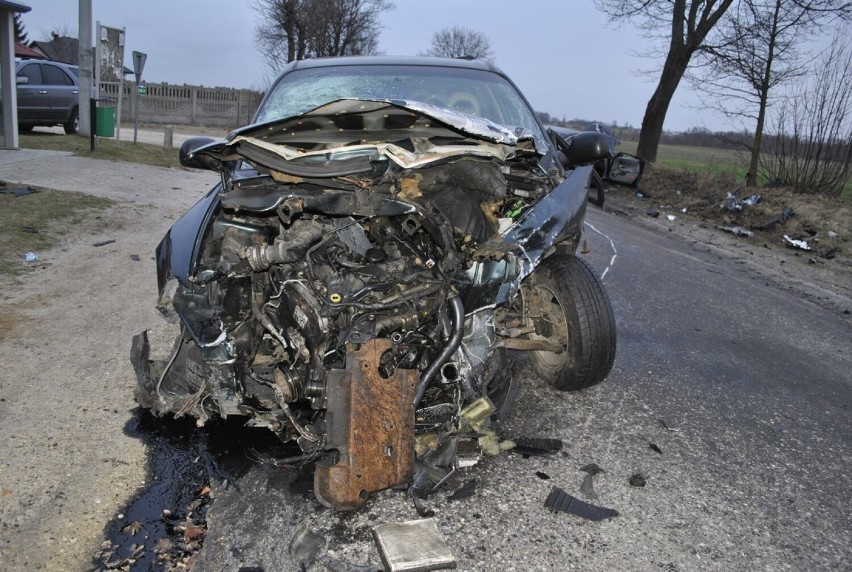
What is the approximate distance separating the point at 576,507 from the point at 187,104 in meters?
31.5

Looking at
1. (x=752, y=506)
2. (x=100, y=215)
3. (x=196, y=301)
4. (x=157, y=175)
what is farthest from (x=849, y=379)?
(x=157, y=175)

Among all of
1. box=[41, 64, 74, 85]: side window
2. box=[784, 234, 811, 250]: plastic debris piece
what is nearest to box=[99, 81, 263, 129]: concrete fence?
box=[41, 64, 74, 85]: side window

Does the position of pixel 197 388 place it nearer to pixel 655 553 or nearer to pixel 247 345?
pixel 247 345

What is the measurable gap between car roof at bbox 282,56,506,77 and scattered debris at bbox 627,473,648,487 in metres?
3.24

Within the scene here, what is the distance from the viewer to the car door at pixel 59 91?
1556 centimetres

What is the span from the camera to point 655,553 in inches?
102

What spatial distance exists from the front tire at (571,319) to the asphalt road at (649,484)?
0.83ft

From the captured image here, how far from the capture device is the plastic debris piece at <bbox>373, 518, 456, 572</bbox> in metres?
2.39

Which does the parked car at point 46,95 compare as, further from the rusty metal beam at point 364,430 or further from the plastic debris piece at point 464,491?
the plastic debris piece at point 464,491

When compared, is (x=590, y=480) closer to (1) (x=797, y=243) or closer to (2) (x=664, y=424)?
(2) (x=664, y=424)

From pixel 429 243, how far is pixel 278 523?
1.40m

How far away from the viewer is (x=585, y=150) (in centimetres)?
420

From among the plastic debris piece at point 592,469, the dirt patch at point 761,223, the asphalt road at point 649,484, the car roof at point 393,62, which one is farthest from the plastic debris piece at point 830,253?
the plastic debris piece at point 592,469

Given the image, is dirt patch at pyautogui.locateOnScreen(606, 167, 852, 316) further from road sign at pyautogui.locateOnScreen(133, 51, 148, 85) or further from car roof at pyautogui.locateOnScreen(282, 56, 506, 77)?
road sign at pyautogui.locateOnScreen(133, 51, 148, 85)
